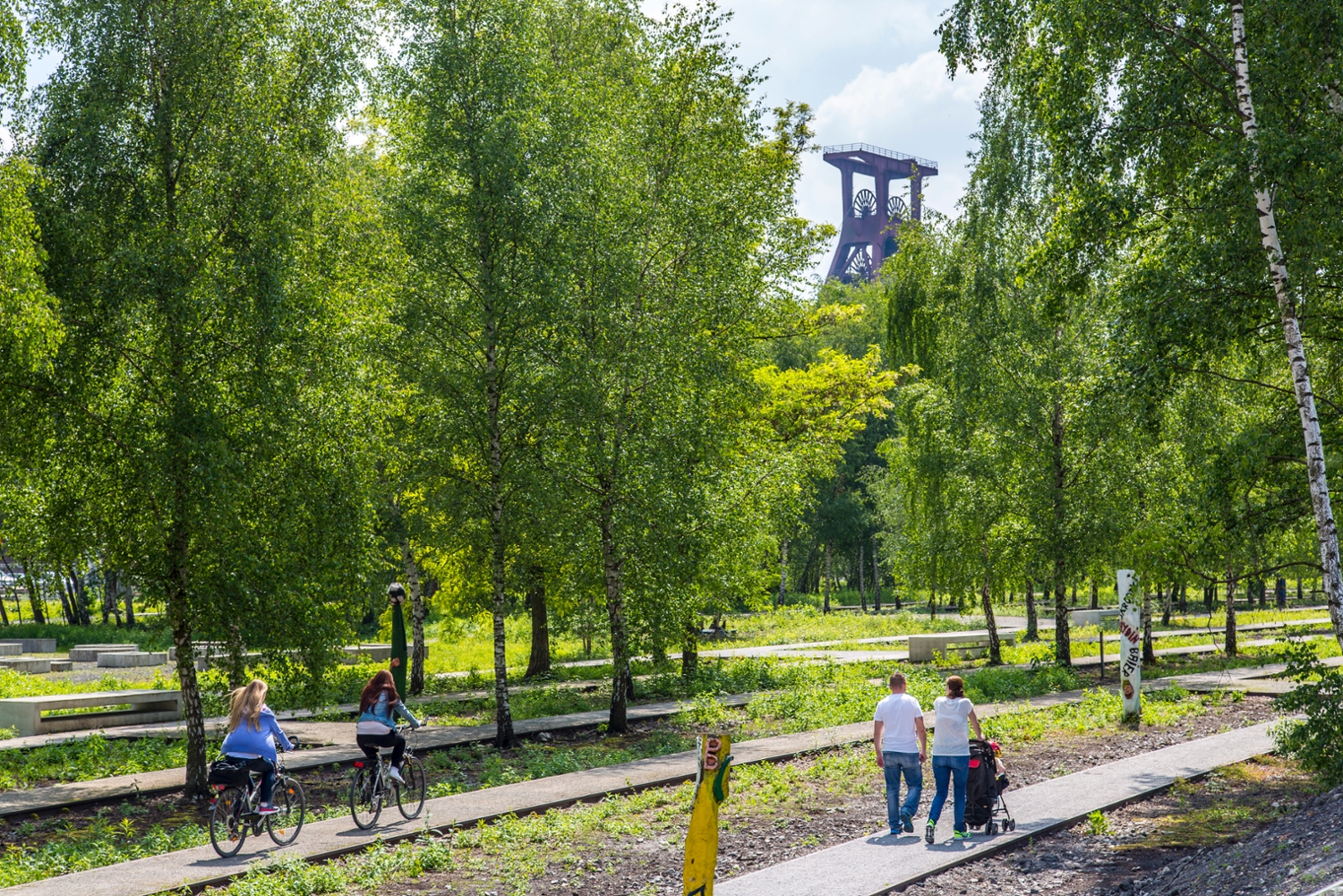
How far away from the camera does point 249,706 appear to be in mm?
10250

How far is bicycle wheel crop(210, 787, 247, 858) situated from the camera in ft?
32.3

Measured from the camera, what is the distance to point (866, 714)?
739 inches

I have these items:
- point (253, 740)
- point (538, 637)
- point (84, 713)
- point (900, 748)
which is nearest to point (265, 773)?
point (253, 740)

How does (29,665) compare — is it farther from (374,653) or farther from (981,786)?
(981,786)

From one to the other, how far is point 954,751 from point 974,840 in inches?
32.2

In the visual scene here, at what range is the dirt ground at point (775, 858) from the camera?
8875 mm

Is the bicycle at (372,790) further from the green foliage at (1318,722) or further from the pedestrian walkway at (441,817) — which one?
the green foliage at (1318,722)

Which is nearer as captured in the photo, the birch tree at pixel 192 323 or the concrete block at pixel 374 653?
the birch tree at pixel 192 323

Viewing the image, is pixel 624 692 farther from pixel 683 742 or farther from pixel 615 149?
pixel 615 149

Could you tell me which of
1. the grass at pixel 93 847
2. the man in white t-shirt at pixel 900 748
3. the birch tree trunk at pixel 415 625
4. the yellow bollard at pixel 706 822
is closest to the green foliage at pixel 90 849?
the grass at pixel 93 847

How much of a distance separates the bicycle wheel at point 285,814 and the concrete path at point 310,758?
3.86m

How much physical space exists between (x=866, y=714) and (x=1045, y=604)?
47.1 meters

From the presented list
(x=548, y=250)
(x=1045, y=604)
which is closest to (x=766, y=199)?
(x=548, y=250)

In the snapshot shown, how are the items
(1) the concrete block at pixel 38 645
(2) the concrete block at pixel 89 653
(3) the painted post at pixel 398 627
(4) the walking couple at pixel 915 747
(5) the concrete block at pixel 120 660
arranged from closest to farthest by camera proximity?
(4) the walking couple at pixel 915 747
(3) the painted post at pixel 398 627
(5) the concrete block at pixel 120 660
(2) the concrete block at pixel 89 653
(1) the concrete block at pixel 38 645
